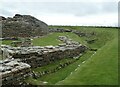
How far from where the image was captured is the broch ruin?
58.8ft

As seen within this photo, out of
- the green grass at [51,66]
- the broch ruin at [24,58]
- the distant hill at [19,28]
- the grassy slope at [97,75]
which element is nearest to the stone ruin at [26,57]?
the broch ruin at [24,58]

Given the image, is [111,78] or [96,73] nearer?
[111,78]

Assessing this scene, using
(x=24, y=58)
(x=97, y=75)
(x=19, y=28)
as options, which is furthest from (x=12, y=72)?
(x=19, y=28)

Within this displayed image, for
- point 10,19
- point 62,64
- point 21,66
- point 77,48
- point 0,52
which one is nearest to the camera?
point 21,66

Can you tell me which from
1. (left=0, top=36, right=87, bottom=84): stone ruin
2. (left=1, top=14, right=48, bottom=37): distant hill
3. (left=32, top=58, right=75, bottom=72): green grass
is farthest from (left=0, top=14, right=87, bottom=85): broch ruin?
(left=1, top=14, right=48, bottom=37): distant hill

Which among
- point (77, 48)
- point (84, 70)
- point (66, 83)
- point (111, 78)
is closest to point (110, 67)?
point (84, 70)

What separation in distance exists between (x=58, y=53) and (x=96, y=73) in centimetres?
1029

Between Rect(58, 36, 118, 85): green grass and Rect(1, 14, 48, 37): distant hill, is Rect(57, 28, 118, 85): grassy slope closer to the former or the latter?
Rect(58, 36, 118, 85): green grass

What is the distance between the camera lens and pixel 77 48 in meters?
35.8

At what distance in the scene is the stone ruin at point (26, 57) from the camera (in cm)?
1806

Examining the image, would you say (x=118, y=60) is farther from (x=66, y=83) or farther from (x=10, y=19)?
(x=10, y=19)

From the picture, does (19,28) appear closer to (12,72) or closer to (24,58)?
(24,58)

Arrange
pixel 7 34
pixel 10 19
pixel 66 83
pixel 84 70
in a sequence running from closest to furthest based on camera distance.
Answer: pixel 66 83, pixel 84 70, pixel 7 34, pixel 10 19

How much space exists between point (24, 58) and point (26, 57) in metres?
0.33
